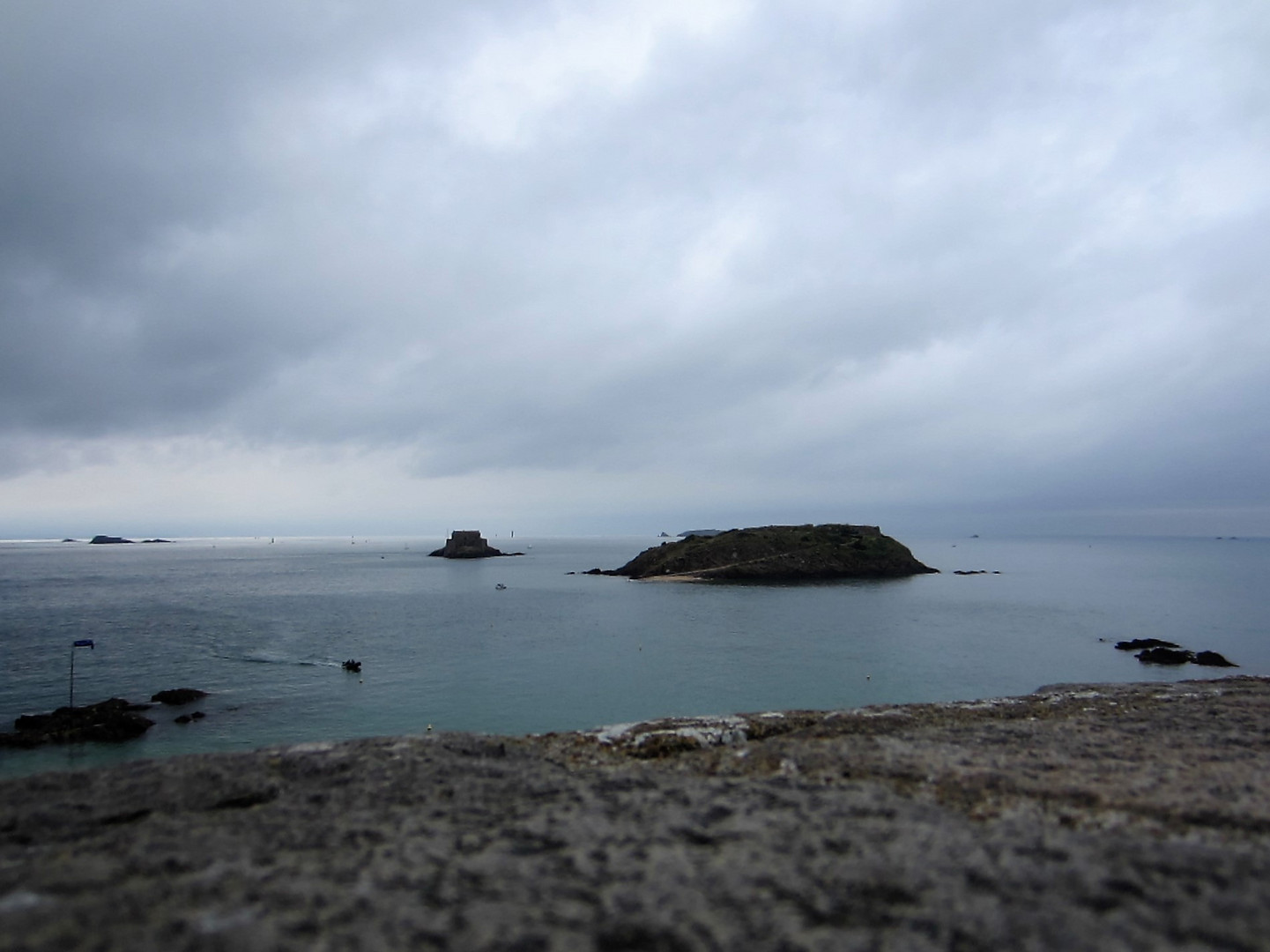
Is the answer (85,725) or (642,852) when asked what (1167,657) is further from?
(85,725)

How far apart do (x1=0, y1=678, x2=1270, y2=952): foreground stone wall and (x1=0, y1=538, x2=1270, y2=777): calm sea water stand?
20.9m

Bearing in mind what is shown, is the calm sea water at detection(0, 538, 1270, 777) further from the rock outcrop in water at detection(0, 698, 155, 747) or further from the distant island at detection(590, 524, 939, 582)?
the distant island at detection(590, 524, 939, 582)

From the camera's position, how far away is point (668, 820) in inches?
268

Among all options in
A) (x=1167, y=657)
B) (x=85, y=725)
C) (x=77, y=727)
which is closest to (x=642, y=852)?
(x=77, y=727)

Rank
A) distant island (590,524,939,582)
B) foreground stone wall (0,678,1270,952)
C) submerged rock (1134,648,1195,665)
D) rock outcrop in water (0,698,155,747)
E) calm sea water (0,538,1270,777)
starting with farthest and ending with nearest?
1. distant island (590,524,939,582)
2. submerged rock (1134,648,1195,665)
3. calm sea water (0,538,1270,777)
4. rock outcrop in water (0,698,155,747)
5. foreground stone wall (0,678,1270,952)

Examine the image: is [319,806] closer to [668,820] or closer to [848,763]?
[668,820]

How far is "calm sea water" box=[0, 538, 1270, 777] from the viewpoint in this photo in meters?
32.3

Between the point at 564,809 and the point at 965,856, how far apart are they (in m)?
4.11

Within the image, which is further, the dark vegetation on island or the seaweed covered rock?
the seaweed covered rock

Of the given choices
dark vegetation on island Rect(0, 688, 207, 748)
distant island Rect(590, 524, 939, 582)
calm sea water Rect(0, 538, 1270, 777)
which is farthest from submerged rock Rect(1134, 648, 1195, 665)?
distant island Rect(590, 524, 939, 582)

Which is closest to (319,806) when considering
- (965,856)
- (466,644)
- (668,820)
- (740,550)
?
(668,820)

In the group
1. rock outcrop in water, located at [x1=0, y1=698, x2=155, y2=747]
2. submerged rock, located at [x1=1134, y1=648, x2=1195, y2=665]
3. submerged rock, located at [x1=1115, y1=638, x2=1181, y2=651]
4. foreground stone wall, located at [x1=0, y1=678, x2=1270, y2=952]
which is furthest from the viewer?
submerged rock, located at [x1=1115, y1=638, x2=1181, y2=651]

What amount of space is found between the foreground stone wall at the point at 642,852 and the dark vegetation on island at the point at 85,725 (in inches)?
954

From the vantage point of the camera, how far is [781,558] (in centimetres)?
12681
